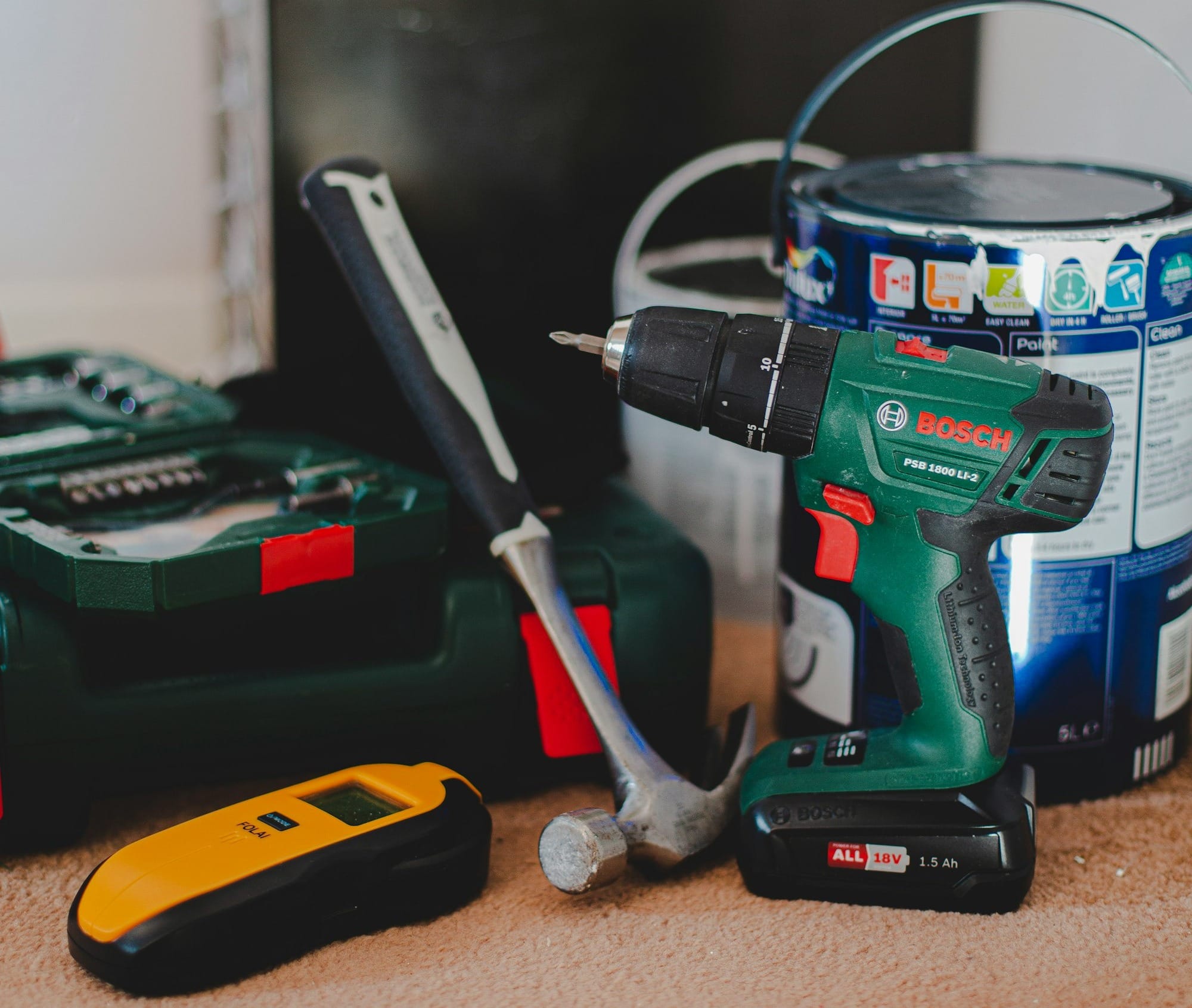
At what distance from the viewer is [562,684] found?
0.70 m

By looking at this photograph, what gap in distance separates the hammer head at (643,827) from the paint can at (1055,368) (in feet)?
0.37

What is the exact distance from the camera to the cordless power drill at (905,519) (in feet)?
1.85

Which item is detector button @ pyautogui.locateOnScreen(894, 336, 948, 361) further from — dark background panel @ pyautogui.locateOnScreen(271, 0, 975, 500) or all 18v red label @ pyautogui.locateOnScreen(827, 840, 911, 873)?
dark background panel @ pyautogui.locateOnScreen(271, 0, 975, 500)

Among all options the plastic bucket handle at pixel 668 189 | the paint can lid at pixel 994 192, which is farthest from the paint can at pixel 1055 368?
the plastic bucket handle at pixel 668 189

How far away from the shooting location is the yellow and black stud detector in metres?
0.53

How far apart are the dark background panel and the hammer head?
45 cm

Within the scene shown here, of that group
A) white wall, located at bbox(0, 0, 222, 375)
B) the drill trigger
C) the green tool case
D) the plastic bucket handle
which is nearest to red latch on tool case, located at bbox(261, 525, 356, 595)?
the green tool case

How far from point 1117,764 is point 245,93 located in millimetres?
1091

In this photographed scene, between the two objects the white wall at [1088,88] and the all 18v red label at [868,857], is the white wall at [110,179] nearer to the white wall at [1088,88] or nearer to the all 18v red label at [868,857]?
the white wall at [1088,88]

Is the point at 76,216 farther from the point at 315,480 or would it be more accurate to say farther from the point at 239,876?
the point at 239,876

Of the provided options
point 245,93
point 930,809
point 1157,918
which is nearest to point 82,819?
point 930,809

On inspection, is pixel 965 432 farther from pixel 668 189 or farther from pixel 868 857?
pixel 668 189

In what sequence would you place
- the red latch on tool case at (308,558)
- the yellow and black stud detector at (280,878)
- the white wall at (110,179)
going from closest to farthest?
the yellow and black stud detector at (280,878), the red latch on tool case at (308,558), the white wall at (110,179)

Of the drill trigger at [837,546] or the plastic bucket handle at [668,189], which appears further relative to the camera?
the plastic bucket handle at [668,189]
